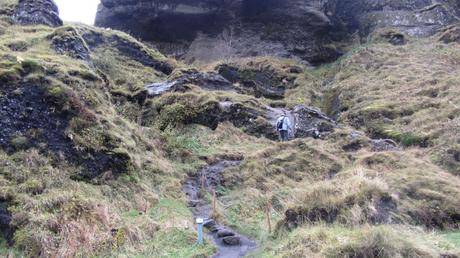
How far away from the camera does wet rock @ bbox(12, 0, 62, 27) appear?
72.5 feet

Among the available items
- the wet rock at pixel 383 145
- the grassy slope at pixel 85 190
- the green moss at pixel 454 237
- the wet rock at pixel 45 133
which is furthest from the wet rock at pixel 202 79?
the green moss at pixel 454 237

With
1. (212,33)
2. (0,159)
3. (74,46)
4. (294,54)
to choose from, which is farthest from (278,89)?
(0,159)

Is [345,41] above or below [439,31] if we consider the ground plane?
below

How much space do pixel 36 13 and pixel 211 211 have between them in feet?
50.4

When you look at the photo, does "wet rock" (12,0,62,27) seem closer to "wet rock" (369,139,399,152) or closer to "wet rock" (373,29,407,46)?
"wet rock" (369,139,399,152)

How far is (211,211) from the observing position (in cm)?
1329

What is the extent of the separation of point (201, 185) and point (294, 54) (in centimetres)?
2396

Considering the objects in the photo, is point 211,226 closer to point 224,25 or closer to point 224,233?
point 224,233

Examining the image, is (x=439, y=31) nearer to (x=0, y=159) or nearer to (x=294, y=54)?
(x=294, y=54)

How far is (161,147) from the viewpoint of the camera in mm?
17953

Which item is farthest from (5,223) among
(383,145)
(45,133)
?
(383,145)

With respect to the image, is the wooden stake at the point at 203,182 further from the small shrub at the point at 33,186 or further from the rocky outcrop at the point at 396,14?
the rocky outcrop at the point at 396,14

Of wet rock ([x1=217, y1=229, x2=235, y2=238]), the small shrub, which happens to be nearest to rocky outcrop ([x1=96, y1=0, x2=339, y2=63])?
wet rock ([x1=217, y1=229, x2=235, y2=238])

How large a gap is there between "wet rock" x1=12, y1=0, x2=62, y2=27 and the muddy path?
12.2 m
